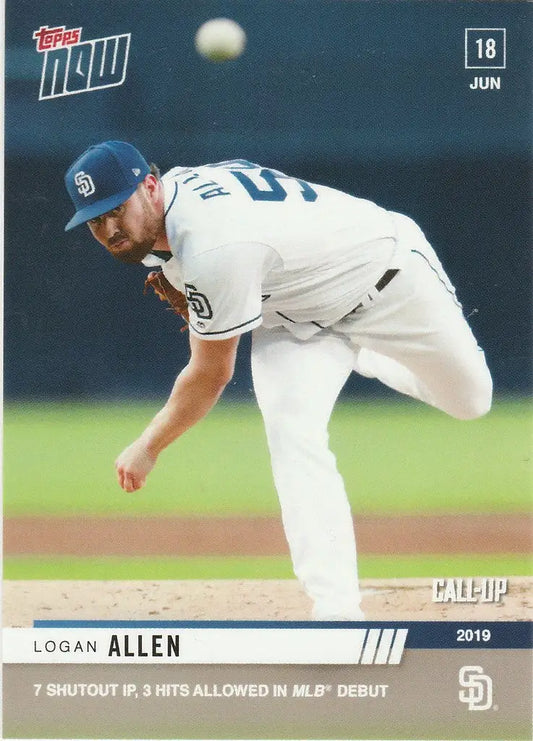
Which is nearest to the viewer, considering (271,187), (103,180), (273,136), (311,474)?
(103,180)

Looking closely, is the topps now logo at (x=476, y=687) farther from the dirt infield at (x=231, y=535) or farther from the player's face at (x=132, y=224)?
the player's face at (x=132, y=224)

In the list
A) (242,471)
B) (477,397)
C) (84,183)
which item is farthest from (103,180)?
(477,397)

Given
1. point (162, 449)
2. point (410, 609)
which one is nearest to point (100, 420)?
point (162, 449)

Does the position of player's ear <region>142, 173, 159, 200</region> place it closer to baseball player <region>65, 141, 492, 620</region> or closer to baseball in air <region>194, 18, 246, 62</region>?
baseball player <region>65, 141, 492, 620</region>

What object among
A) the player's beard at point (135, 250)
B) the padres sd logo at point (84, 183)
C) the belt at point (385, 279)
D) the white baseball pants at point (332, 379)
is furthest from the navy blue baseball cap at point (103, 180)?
the belt at point (385, 279)

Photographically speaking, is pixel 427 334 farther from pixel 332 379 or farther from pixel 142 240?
pixel 142 240

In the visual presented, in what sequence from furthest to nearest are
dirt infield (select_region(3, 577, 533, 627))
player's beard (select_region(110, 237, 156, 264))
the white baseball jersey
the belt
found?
1. dirt infield (select_region(3, 577, 533, 627))
2. the belt
3. player's beard (select_region(110, 237, 156, 264))
4. the white baseball jersey

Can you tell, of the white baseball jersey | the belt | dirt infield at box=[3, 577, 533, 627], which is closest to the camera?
the white baseball jersey

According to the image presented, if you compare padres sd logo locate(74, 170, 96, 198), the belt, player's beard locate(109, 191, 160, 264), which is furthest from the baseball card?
padres sd logo locate(74, 170, 96, 198)
